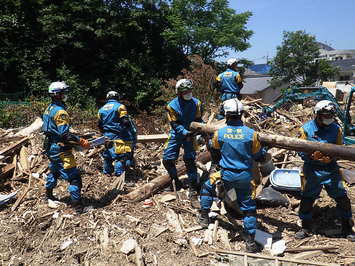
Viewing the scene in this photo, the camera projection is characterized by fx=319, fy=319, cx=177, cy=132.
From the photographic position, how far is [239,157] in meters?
4.50

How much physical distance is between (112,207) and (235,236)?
2319 mm

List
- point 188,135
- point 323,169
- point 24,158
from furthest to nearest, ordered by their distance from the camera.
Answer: point 24,158
point 188,135
point 323,169

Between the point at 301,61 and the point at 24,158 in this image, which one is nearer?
the point at 24,158

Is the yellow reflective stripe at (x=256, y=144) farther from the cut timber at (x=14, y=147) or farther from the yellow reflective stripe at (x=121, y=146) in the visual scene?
the cut timber at (x=14, y=147)

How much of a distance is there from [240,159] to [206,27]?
18194 millimetres

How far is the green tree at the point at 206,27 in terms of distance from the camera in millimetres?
20719

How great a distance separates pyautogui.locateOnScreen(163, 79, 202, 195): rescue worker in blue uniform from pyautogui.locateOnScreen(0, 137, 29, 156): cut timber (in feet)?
13.7

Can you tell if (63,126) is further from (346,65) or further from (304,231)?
(346,65)

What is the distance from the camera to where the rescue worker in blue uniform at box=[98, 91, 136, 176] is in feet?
22.6

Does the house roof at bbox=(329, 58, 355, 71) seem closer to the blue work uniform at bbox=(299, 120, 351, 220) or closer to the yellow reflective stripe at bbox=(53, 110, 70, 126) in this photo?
the blue work uniform at bbox=(299, 120, 351, 220)

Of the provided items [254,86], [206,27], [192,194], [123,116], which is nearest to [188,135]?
[192,194]

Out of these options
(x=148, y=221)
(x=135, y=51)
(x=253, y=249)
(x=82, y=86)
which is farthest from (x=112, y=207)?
(x=135, y=51)

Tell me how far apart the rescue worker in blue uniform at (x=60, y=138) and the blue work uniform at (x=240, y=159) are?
2.49m

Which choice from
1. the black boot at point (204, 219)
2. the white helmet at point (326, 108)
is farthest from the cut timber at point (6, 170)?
the white helmet at point (326, 108)
